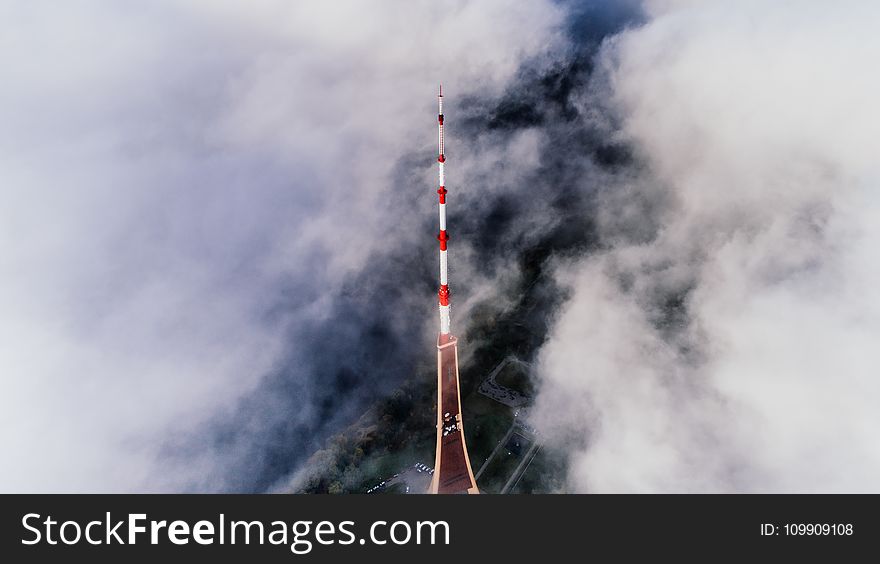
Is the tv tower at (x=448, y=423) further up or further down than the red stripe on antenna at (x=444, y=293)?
further down

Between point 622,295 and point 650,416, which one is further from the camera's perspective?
point 622,295

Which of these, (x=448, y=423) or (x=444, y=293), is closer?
(x=444, y=293)

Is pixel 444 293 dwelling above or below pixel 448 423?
above

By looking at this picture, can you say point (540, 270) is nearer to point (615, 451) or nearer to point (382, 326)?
point (382, 326)

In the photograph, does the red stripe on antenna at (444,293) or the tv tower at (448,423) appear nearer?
the red stripe on antenna at (444,293)

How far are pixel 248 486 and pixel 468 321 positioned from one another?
52.6 m

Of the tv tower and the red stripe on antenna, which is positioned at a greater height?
the red stripe on antenna

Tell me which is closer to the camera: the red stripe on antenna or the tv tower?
the red stripe on antenna

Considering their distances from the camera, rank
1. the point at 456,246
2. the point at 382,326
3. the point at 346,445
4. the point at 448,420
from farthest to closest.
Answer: the point at 456,246
the point at 382,326
the point at 346,445
the point at 448,420
